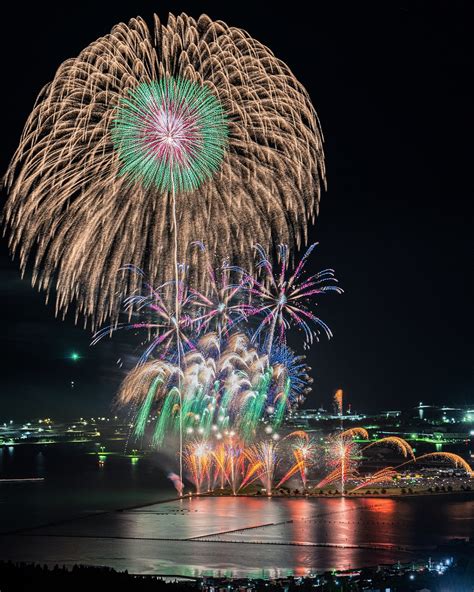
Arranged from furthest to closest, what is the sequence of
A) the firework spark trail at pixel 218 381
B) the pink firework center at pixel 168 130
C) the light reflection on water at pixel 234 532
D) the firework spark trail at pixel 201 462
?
the firework spark trail at pixel 201 462 → the firework spark trail at pixel 218 381 → the pink firework center at pixel 168 130 → the light reflection on water at pixel 234 532

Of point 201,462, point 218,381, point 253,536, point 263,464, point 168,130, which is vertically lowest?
point 253,536

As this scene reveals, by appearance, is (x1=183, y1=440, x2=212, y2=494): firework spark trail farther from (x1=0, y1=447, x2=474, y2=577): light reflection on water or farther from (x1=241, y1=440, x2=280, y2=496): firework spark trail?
(x1=0, y1=447, x2=474, y2=577): light reflection on water

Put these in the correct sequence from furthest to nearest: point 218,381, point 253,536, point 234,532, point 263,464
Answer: point 263,464, point 218,381, point 234,532, point 253,536

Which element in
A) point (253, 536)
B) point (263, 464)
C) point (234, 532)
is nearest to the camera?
point (253, 536)

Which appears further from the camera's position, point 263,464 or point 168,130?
point 263,464

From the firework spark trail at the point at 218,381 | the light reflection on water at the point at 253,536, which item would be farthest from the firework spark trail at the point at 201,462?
the light reflection on water at the point at 253,536

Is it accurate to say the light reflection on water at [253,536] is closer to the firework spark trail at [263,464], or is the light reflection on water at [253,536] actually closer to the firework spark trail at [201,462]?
the firework spark trail at [263,464]

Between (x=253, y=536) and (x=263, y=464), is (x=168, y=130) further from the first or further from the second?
(x=263, y=464)

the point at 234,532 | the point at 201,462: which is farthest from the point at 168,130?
the point at 201,462

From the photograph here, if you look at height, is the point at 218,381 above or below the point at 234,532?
above

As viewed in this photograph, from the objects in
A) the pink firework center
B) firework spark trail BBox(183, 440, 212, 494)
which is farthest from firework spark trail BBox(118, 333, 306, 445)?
the pink firework center

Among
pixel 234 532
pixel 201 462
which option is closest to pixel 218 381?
pixel 201 462

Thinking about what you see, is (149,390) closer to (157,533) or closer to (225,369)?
(225,369)
